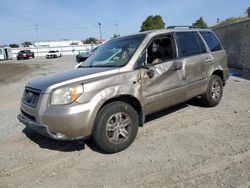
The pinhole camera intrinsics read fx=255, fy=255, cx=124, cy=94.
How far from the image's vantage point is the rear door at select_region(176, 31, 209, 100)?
5.12 metres

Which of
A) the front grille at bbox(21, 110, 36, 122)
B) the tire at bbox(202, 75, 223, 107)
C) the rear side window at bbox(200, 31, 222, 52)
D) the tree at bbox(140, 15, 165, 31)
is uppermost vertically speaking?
the tree at bbox(140, 15, 165, 31)

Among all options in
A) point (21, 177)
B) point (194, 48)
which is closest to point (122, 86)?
point (21, 177)

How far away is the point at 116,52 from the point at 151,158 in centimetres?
210

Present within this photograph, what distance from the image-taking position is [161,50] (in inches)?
191

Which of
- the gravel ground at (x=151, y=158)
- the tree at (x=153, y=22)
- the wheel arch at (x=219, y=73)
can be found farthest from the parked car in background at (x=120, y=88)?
the tree at (x=153, y=22)

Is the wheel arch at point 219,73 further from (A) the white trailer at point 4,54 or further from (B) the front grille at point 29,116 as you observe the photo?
(A) the white trailer at point 4,54

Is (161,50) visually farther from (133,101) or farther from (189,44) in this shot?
(133,101)

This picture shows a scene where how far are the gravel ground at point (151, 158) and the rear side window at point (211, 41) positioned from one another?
5.32ft

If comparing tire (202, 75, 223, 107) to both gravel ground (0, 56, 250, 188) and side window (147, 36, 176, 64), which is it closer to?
gravel ground (0, 56, 250, 188)

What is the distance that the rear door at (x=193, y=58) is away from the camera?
5.12 m

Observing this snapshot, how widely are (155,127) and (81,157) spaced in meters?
1.69

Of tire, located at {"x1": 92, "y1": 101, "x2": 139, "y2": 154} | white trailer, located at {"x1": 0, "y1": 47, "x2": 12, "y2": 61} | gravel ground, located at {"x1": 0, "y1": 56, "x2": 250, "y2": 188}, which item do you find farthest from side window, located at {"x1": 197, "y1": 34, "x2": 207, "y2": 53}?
white trailer, located at {"x1": 0, "y1": 47, "x2": 12, "y2": 61}

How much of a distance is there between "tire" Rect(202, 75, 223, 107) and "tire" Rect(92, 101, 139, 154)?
7.92 feet

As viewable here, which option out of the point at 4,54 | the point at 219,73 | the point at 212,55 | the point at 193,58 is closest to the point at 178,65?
the point at 193,58
